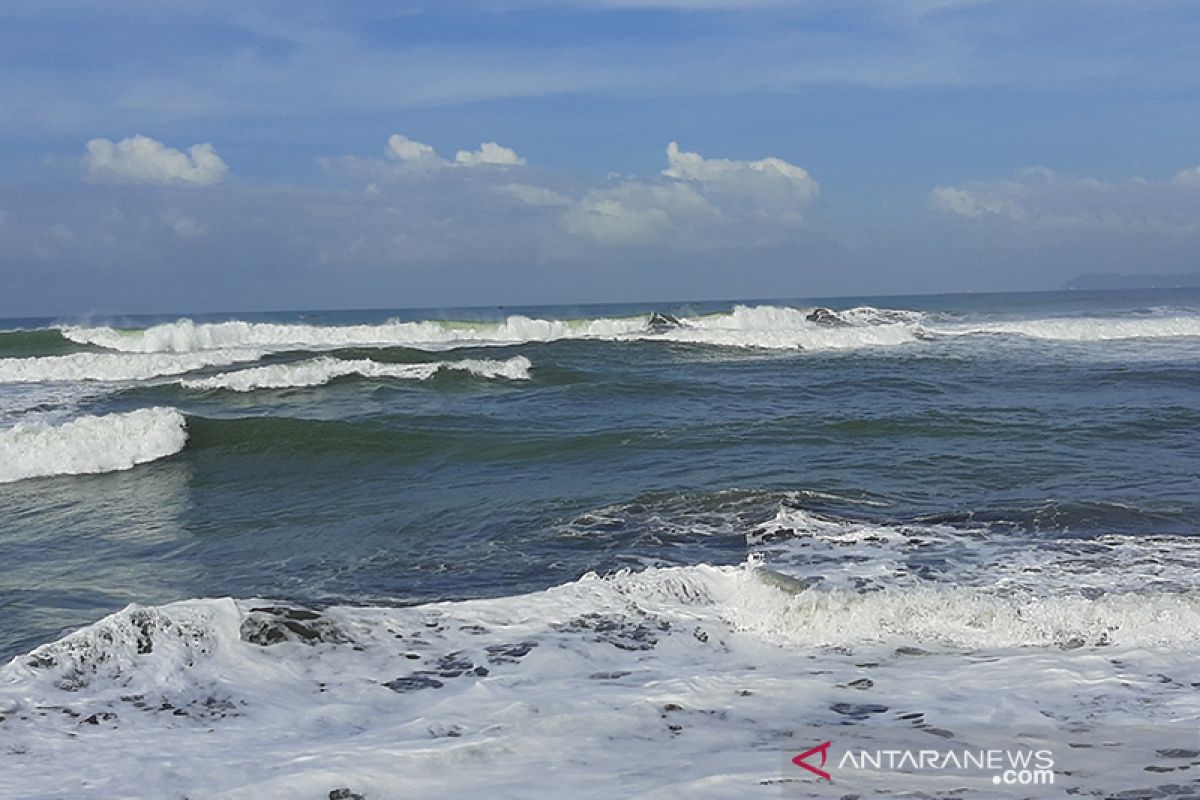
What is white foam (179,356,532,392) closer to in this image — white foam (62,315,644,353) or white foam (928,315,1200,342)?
white foam (62,315,644,353)

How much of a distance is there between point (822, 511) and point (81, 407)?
1731cm

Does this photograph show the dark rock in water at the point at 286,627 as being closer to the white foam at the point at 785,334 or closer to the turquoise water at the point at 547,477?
the turquoise water at the point at 547,477

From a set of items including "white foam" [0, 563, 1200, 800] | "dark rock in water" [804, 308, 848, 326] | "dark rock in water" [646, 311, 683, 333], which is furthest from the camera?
"dark rock in water" [804, 308, 848, 326]

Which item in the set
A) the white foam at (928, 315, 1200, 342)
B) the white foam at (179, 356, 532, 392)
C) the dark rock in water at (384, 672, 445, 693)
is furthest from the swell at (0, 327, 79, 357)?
the dark rock in water at (384, 672, 445, 693)

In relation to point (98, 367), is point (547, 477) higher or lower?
lower

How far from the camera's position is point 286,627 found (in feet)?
19.2

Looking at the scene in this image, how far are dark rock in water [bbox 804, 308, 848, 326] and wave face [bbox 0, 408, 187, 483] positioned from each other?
106 feet

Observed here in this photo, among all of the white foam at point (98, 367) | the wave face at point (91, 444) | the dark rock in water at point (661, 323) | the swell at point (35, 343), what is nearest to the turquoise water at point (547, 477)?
the wave face at point (91, 444)

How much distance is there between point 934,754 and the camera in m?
4.17

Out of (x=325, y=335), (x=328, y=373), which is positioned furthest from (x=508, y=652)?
(x=325, y=335)

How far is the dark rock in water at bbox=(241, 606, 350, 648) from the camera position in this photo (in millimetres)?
5715

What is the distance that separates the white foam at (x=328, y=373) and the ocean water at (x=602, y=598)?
5610 millimetres

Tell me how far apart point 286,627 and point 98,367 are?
1028 inches

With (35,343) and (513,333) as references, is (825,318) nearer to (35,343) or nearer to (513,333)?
(513,333)
